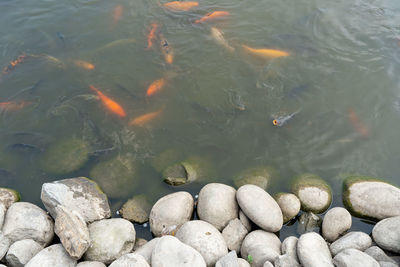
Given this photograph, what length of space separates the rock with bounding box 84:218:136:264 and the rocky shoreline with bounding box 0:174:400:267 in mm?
15

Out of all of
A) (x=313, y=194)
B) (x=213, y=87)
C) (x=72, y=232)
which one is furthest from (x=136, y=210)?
(x=213, y=87)

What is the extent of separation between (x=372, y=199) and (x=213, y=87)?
13.9 ft

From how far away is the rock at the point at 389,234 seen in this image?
15.6ft

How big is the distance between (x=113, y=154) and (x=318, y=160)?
423 centimetres

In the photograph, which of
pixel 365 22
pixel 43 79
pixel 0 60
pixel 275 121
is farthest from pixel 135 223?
pixel 365 22

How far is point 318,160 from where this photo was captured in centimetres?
656

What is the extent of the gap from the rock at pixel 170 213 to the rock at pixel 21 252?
5.90ft

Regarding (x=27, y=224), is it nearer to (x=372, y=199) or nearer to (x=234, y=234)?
(x=234, y=234)

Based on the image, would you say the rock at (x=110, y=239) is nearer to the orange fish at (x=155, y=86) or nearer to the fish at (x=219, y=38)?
the orange fish at (x=155, y=86)

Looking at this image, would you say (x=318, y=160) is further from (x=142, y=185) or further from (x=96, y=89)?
(x=96, y=89)

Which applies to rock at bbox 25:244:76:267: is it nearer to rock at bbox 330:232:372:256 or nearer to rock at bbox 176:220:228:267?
rock at bbox 176:220:228:267

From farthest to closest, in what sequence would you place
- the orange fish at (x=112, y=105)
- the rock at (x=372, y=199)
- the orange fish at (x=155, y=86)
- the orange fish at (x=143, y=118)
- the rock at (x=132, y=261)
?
the orange fish at (x=155, y=86) → the orange fish at (x=112, y=105) → the orange fish at (x=143, y=118) → the rock at (x=372, y=199) → the rock at (x=132, y=261)

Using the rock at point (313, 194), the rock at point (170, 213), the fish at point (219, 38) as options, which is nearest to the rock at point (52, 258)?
the rock at point (170, 213)

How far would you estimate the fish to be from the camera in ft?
29.5
